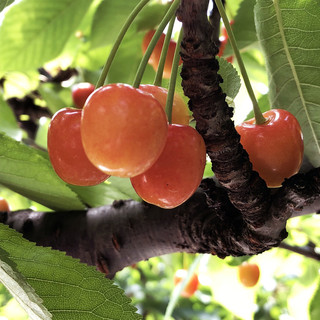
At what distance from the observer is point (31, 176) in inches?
40.0

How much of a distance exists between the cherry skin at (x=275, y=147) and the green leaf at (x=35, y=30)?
39.4 inches

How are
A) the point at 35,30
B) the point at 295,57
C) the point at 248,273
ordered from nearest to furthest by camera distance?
the point at 295,57
the point at 35,30
the point at 248,273

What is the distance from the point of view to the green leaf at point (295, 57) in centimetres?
83

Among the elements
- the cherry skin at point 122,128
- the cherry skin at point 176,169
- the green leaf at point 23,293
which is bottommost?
the green leaf at point 23,293

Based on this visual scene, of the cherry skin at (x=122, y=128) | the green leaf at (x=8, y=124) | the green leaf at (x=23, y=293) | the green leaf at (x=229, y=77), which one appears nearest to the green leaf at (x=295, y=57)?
the green leaf at (x=229, y=77)

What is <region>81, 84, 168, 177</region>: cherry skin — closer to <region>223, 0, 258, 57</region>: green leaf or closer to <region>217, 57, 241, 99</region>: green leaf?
<region>217, 57, 241, 99</region>: green leaf

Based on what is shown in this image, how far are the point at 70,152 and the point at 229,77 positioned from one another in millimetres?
284

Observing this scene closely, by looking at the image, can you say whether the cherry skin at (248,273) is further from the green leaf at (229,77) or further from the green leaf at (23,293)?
the green leaf at (23,293)

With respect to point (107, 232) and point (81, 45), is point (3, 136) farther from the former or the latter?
point (81, 45)

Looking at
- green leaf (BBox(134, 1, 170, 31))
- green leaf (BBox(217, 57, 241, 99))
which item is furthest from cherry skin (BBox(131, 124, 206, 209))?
green leaf (BBox(134, 1, 170, 31))

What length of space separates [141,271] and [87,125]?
11.8 ft

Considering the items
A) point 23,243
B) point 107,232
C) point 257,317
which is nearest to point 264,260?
point 257,317

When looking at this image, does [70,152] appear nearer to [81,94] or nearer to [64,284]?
[64,284]

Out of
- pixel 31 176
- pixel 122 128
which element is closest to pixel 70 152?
pixel 122 128
